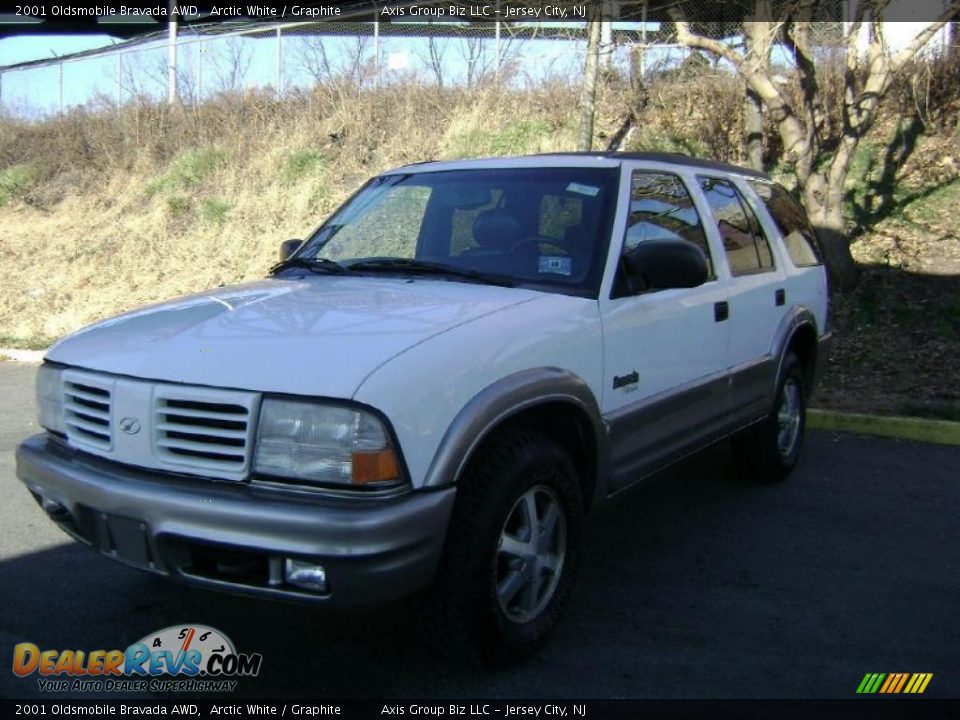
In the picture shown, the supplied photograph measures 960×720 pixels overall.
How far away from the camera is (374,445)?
2.61 meters

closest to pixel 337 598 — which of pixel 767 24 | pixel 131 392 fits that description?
pixel 131 392

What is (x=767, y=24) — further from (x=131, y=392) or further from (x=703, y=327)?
(x=131, y=392)

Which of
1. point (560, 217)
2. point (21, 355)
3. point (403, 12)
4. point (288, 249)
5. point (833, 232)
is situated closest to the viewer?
point (560, 217)

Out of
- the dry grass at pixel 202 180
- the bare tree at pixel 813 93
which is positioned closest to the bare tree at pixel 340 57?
the dry grass at pixel 202 180

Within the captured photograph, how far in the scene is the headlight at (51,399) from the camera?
127 inches

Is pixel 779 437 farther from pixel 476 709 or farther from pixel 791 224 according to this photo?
pixel 476 709

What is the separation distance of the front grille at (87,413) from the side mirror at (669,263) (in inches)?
80.3

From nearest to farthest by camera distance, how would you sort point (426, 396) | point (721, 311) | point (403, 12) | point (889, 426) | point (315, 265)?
point (426, 396) < point (315, 265) < point (721, 311) < point (889, 426) < point (403, 12)

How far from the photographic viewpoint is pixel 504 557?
3107mm

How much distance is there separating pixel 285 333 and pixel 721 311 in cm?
232

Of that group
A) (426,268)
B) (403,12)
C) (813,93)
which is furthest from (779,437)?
(403,12)

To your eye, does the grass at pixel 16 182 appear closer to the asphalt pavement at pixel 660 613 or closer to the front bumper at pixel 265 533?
the asphalt pavement at pixel 660 613

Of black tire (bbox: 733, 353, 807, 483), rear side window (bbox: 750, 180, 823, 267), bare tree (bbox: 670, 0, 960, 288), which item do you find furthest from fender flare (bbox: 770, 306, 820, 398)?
bare tree (bbox: 670, 0, 960, 288)

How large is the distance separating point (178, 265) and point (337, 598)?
38.7ft
